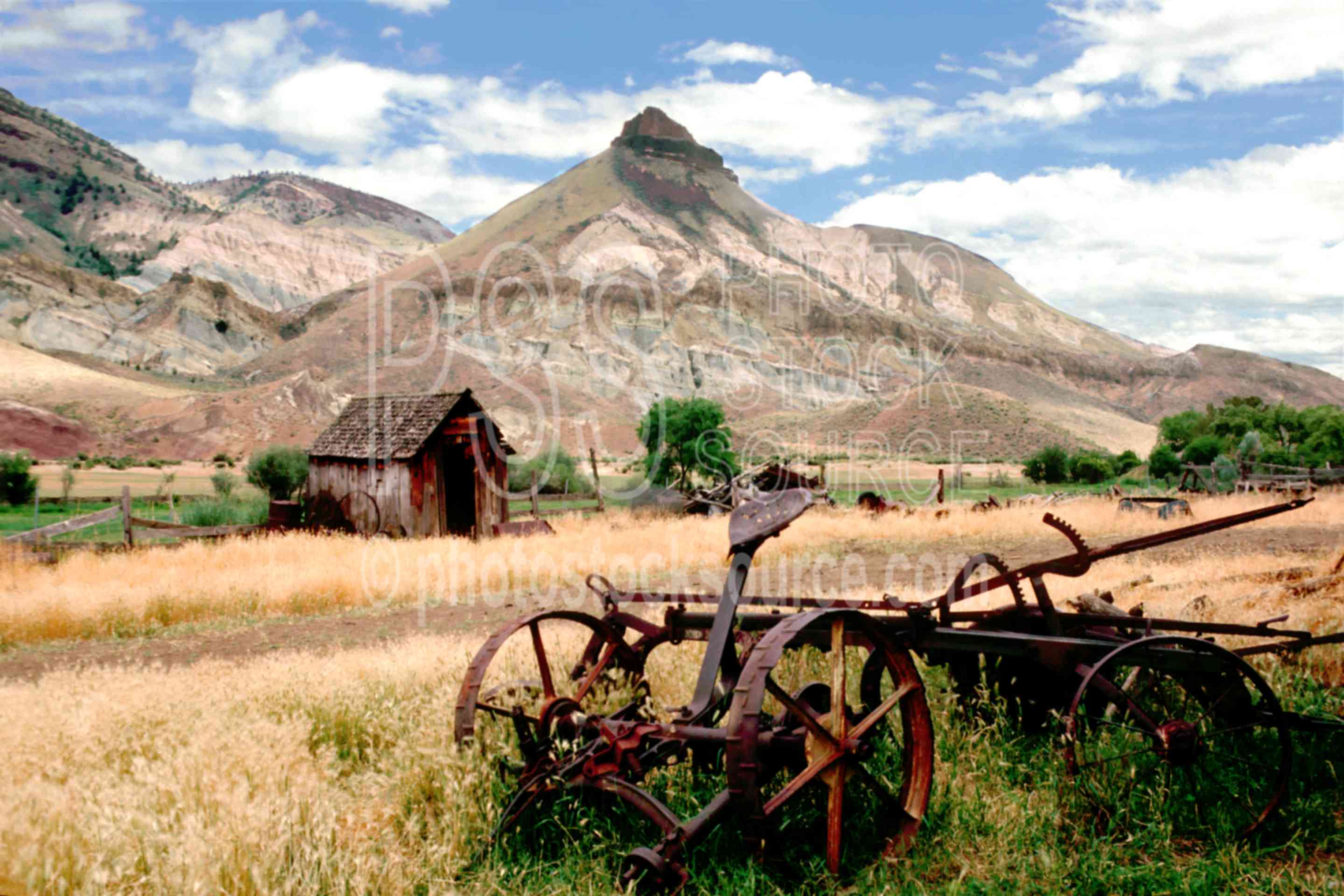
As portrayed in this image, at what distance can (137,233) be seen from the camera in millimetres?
159375

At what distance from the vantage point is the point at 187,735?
5.41 meters

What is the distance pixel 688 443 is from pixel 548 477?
6.96 m

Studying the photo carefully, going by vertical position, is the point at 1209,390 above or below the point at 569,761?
above

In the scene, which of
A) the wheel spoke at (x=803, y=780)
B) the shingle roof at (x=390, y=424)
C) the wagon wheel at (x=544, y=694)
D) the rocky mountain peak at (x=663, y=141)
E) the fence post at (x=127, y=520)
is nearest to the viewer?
the wheel spoke at (x=803, y=780)

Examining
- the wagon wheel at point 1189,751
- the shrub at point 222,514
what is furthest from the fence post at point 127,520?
the wagon wheel at point 1189,751

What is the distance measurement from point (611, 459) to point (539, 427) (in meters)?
6.79

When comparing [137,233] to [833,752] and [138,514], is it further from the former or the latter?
[833,752]

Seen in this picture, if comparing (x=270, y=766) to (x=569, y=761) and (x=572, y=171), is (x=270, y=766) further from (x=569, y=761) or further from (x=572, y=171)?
(x=572, y=171)

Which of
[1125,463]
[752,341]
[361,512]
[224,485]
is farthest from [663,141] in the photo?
[361,512]

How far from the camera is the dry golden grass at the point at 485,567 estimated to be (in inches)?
481

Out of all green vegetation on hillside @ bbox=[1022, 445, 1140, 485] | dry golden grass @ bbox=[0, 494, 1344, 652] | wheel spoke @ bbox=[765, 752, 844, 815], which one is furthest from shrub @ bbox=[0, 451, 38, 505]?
green vegetation on hillside @ bbox=[1022, 445, 1140, 485]

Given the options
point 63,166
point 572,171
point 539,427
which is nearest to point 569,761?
point 539,427

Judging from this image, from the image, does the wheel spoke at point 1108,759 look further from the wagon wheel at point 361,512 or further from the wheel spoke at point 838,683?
the wagon wheel at point 361,512

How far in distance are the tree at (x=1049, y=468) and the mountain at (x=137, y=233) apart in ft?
385
